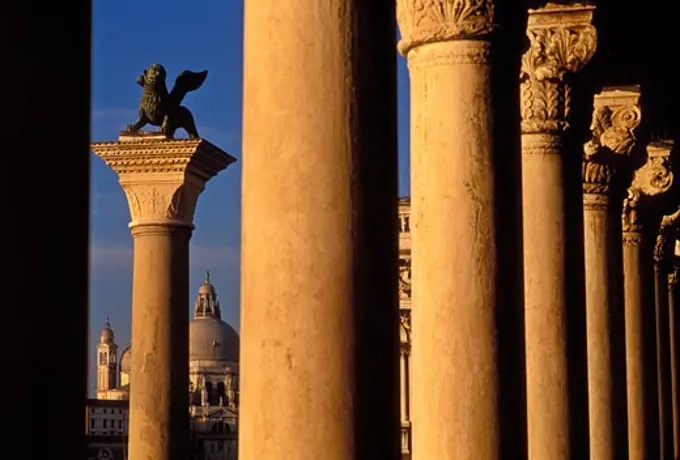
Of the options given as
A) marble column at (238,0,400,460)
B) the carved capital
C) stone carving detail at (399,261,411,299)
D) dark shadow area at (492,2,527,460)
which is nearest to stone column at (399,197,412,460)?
stone carving detail at (399,261,411,299)

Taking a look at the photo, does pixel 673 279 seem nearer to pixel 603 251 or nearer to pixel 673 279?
pixel 673 279

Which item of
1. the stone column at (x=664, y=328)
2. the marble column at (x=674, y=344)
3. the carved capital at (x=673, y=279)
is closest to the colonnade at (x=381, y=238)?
the stone column at (x=664, y=328)

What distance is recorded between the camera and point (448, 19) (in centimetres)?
2964

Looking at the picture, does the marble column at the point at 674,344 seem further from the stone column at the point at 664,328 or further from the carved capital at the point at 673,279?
the stone column at the point at 664,328

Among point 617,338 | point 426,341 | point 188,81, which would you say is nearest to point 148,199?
point 188,81

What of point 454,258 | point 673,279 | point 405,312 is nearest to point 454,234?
point 454,258

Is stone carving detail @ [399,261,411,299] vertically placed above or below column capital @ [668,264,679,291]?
above

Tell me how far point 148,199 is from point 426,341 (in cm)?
3017

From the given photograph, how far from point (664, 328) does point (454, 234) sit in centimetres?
5474

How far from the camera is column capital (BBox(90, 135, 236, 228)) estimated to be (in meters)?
57.8

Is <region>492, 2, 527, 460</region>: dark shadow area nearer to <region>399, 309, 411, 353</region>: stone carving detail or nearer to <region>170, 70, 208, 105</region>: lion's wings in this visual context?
<region>170, 70, 208, 105</region>: lion's wings

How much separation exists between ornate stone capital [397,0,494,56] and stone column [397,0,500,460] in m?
0.02

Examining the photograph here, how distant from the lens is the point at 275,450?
19.1 m

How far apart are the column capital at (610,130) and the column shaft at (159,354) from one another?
642 inches
